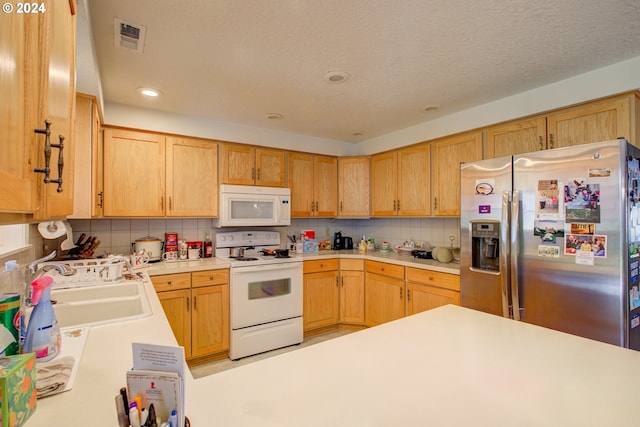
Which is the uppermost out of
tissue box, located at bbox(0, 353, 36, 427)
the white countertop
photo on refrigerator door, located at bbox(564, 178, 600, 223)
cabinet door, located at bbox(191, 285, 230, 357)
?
photo on refrigerator door, located at bbox(564, 178, 600, 223)

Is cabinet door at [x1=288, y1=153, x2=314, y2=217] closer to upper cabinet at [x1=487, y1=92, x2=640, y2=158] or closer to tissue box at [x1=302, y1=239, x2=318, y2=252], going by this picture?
tissue box at [x1=302, y1=239, x2=318, y2=252]

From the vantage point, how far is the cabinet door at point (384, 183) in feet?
11.6

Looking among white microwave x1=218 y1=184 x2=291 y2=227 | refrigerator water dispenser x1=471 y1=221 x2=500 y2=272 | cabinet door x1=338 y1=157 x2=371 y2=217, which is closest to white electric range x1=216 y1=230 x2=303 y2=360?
white microwave x1=218 y1=184 x2=291 y2=227

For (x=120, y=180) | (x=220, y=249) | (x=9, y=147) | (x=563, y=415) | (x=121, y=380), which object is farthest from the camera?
(x=220, y=249)

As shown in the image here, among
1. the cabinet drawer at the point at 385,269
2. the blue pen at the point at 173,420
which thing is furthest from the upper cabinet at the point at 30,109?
the cabinet drawer at the point at 385,269

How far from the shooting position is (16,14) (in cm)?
51

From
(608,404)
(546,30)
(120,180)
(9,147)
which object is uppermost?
(546,30)

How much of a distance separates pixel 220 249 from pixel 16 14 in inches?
115

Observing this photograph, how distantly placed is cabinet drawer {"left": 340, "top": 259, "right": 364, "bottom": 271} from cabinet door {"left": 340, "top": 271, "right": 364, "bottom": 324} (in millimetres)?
47

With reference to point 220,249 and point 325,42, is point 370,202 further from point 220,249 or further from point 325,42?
point 325,42

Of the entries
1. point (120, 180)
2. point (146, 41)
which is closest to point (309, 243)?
point (120, 180)

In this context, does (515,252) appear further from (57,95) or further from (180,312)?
(180,312)

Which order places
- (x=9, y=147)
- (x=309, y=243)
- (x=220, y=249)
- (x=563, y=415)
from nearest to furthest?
(x=9, y=147) < (x=563, y=415) < (x=220, y=249) < (x=309, y=243)

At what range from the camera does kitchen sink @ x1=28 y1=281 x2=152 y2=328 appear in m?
1.50
